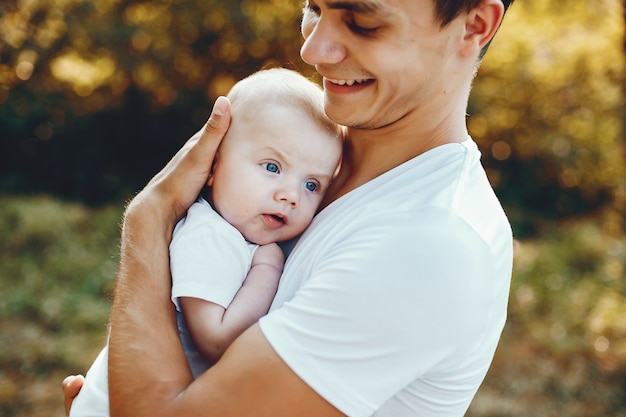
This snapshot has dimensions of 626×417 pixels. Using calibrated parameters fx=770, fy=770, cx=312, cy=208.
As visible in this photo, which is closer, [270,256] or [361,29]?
[361,29]

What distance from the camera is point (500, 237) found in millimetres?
1621

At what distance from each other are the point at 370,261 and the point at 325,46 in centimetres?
56

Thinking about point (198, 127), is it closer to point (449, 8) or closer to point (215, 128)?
point (215, 128)

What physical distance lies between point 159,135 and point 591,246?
4.25 meters

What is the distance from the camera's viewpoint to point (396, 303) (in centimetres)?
143

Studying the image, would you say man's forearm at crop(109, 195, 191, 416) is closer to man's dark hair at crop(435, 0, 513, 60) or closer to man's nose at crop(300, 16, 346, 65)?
man's nose at crop(300, 16, 346, 65)

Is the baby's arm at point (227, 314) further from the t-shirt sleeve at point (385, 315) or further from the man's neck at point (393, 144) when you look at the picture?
the man's neck at point (393, 144)

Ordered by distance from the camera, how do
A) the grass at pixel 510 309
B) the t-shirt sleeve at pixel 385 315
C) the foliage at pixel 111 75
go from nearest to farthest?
the t-shirt sleeve at pixel 385 315 < the grass at pixel 510 309 < the foliage at pixel 111 75

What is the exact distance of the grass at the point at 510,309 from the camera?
4.87 meters

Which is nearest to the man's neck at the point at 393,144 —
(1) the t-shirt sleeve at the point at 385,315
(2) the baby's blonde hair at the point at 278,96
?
(2) the baby's blonde hair at the point at 278,96

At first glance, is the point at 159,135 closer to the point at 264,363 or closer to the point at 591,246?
the point at 591,246

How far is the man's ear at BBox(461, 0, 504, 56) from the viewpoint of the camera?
178 centimetres

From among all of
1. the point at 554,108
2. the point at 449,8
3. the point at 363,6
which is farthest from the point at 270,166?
the point at 554,108

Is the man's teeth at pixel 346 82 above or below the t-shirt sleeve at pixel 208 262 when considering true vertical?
above
